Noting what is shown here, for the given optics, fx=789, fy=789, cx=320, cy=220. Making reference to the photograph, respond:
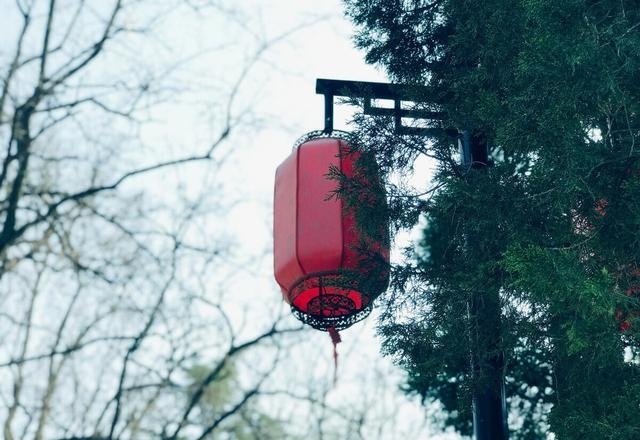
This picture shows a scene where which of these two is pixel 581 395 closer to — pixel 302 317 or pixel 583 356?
pixel 583 356

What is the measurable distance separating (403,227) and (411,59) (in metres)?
1.22

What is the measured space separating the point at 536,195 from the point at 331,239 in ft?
3.60

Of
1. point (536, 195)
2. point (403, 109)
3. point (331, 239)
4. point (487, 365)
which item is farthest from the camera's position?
point (403, 109)

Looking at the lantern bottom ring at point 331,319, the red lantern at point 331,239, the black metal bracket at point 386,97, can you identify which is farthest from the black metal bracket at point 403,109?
the lantern bottom ring at point 331,319

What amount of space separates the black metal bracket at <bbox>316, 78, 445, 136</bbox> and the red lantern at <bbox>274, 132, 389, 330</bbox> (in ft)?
1.03

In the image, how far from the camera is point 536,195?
341 cm

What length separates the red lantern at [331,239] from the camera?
4.03m

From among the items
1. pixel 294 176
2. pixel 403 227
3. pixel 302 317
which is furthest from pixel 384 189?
pixel 302 317

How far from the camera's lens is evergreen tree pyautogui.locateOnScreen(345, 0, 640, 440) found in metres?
3.06

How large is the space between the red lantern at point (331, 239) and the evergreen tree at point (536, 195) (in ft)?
0.54

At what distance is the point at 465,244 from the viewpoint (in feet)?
13.5

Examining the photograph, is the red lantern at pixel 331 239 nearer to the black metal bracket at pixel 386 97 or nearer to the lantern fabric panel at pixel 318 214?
the lantern fabric panel at pixel 318 214

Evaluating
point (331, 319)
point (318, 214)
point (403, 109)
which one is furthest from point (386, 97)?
point (331, 319)

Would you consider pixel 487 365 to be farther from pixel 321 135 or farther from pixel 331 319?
pixel 321 135
